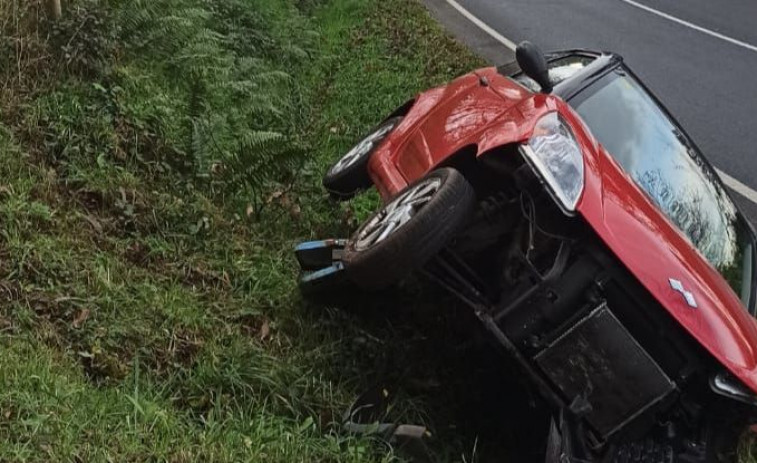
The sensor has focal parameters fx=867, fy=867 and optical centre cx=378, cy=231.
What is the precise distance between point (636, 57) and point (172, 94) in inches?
301

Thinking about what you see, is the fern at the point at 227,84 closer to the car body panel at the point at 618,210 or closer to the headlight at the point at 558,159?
the car body panel at the point at 618,210

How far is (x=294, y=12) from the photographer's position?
37.1 ft

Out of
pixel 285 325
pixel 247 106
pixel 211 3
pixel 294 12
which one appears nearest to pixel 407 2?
pixel 294 12

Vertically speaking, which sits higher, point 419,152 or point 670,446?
point 419,152

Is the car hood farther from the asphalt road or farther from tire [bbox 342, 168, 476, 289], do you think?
the asphalt road

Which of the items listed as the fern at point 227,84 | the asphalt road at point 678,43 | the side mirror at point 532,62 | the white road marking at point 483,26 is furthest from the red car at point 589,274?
the white road marking at point 483,26

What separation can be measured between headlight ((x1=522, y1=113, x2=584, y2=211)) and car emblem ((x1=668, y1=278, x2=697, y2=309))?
21.1 inches

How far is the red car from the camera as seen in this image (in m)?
3.73

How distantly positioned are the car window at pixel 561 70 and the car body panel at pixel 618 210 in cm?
33

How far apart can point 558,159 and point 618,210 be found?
0.36 meters

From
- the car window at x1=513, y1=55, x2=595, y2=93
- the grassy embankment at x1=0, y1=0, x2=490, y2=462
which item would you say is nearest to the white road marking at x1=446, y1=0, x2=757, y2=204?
the car window at x1=513, y1=55, x2=595, y2=93

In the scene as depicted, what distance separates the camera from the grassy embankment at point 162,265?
379 centimetres

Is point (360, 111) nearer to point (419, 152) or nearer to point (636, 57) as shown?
point (419, 152)

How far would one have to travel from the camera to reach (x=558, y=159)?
13.2ft
